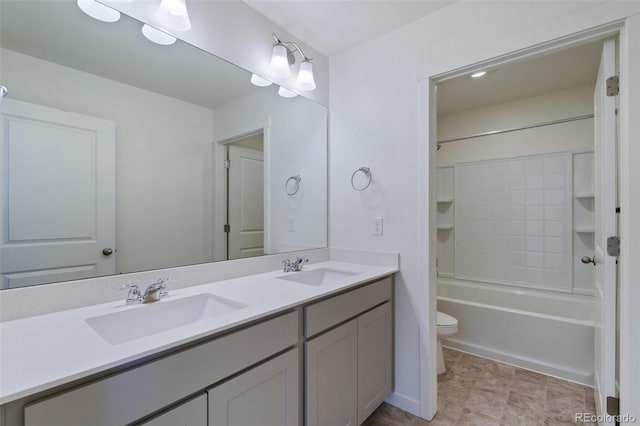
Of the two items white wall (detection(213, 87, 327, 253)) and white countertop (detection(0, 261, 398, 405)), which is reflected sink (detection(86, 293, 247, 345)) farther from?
white wall (detection(213, 87, 327, 253))

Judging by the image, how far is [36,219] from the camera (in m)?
1.04

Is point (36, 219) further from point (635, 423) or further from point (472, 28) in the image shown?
point (635, 423)

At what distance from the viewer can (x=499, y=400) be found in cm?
186

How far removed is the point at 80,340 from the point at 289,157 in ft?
4.89

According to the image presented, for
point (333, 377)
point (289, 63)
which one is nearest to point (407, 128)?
point (289, 63)

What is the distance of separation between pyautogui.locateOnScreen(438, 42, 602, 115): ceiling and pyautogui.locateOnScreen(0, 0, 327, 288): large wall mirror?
1570 millimetres

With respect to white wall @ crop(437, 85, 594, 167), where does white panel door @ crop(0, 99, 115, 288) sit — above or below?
below

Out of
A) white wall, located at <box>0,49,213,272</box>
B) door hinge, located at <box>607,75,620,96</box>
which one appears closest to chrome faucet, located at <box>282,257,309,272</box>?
white wall, located at <box>0,49,213,272</box>

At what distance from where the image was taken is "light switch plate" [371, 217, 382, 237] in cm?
191

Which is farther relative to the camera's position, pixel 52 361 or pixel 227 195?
pixel 227 195

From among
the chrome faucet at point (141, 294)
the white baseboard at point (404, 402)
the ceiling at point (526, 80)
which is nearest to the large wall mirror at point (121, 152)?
the chrome faucet at point (141, 294)

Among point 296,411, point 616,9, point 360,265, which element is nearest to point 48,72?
point 296,411

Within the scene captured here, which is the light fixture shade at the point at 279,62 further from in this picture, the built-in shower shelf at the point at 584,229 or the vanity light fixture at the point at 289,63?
the built-in shower shelf at the point at 584,229

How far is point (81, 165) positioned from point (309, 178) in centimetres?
130
